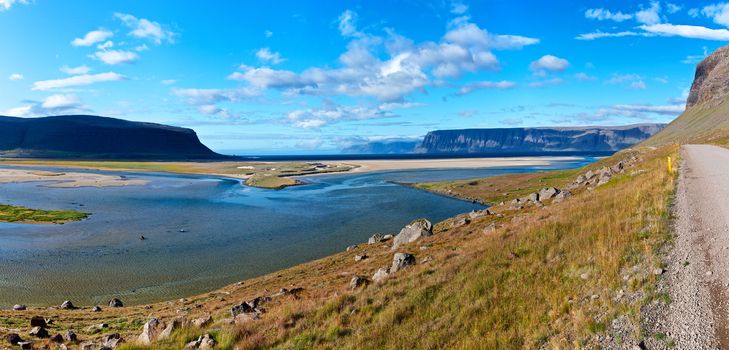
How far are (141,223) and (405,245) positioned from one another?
162 ft

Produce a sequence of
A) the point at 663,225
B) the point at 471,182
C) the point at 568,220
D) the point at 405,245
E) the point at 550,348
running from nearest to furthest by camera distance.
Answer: the point at 550,348, the point at 663,225, the point at 568,220, the point at 405,245, the point at 471,182

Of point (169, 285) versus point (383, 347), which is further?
point (169, 285)

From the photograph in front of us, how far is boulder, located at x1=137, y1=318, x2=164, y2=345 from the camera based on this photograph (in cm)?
1454

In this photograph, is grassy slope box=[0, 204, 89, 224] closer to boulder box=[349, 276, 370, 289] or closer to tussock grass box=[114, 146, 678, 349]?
boulder box=[349, 276, 370, 289]

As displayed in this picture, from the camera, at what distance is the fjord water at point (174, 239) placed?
35.8m

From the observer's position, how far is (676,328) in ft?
29.6

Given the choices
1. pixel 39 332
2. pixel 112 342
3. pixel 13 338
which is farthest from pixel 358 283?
pixel 39 332

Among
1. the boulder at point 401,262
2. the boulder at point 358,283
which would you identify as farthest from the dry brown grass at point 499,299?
the boulder at point 358,283

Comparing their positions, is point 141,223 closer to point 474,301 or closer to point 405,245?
point 405,245

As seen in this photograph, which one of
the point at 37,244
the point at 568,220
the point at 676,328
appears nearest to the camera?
the point at 676,328

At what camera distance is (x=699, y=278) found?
10930 mm

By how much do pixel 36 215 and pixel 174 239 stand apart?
102ft

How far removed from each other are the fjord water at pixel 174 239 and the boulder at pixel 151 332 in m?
18.5

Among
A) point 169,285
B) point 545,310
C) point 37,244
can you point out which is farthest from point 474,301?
point 37,244
